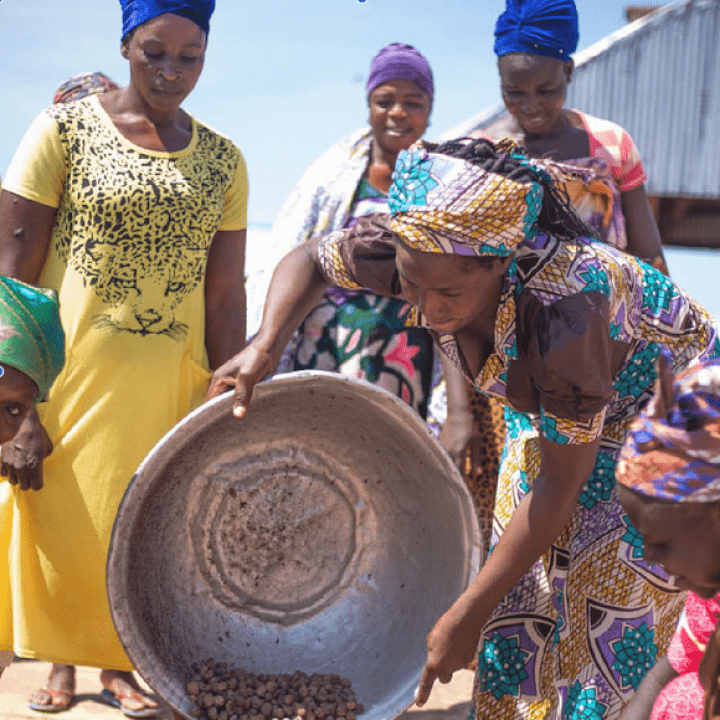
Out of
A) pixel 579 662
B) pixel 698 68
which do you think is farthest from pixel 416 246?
pixel 698 68

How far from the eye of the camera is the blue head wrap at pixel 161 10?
3.20 metres

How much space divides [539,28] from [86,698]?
2.92 metres

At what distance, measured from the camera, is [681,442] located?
1617 mm

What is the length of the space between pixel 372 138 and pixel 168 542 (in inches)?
76.7

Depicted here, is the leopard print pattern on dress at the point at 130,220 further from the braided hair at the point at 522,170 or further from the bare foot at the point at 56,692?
the bare foot at the point at 56,692

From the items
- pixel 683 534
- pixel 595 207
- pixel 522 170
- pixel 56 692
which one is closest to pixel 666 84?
pixel 595 207

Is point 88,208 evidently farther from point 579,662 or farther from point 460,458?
point 579,662

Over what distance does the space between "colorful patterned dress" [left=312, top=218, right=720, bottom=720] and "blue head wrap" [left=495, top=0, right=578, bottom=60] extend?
1.58 meters

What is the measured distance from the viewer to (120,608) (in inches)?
103

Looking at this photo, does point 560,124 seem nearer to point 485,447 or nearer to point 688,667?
point 485,447

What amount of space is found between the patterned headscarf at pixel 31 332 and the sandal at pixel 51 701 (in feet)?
4.77

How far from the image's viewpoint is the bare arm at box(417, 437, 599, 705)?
7.52ft

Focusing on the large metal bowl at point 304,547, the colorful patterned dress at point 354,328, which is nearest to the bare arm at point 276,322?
the large metal bowl at point 304,547

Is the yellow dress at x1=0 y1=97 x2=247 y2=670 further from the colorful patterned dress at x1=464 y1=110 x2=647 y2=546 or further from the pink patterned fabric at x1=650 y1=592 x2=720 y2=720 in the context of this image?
the pink patterned fabric at x1=650 y1=592 x2=720 y2=720
